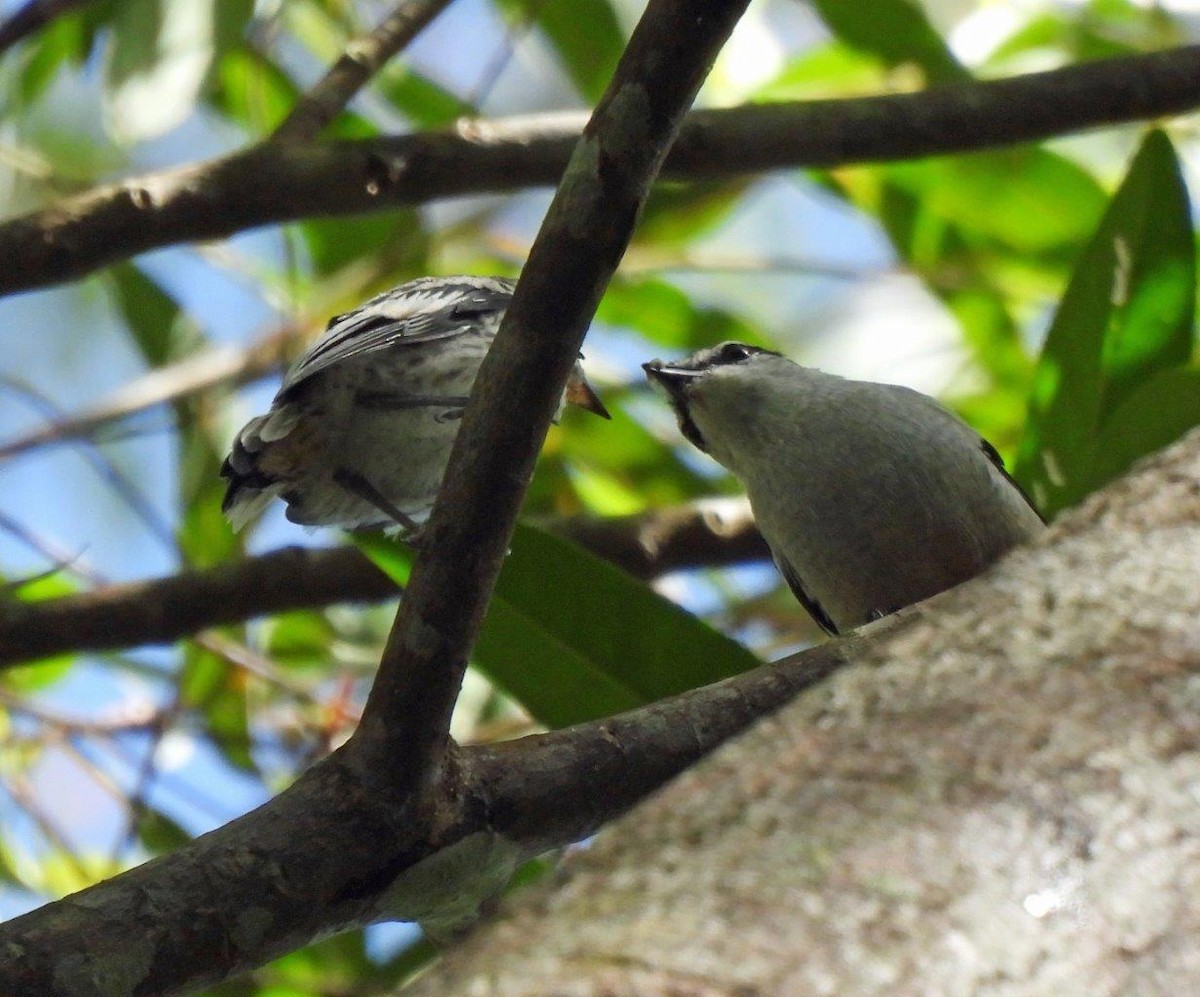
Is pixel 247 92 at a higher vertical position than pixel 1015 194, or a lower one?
higher

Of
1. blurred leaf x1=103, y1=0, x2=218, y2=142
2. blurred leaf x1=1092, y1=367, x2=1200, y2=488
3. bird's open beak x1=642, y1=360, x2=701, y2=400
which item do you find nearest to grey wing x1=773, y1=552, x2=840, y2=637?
bird's open beak x1=642, y1=360, x2=701, y2=400

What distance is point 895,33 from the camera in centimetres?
446

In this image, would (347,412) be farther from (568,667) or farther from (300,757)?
(300,757)

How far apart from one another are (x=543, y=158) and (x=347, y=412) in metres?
0.81

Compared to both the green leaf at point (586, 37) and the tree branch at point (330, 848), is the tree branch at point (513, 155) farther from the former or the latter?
the green leaf at point (586, 37)

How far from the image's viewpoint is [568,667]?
9.83 feet

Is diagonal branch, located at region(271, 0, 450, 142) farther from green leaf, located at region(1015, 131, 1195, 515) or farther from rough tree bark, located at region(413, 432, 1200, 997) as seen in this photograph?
rough tree bark, located at region(413, 432, 1200, 997)

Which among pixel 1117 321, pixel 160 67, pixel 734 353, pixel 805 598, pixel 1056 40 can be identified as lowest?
pixel 805 598

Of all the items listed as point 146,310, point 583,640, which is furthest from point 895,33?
point 146,310

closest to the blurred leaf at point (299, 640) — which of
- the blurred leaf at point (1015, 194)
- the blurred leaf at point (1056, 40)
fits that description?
the blurred leaf at point (1015, 194)

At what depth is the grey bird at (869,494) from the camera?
3078 millimetres

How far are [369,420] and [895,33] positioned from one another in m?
2.02

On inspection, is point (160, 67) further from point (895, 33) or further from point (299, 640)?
point (299, 640)

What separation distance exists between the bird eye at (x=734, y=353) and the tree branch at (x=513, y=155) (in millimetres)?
600
